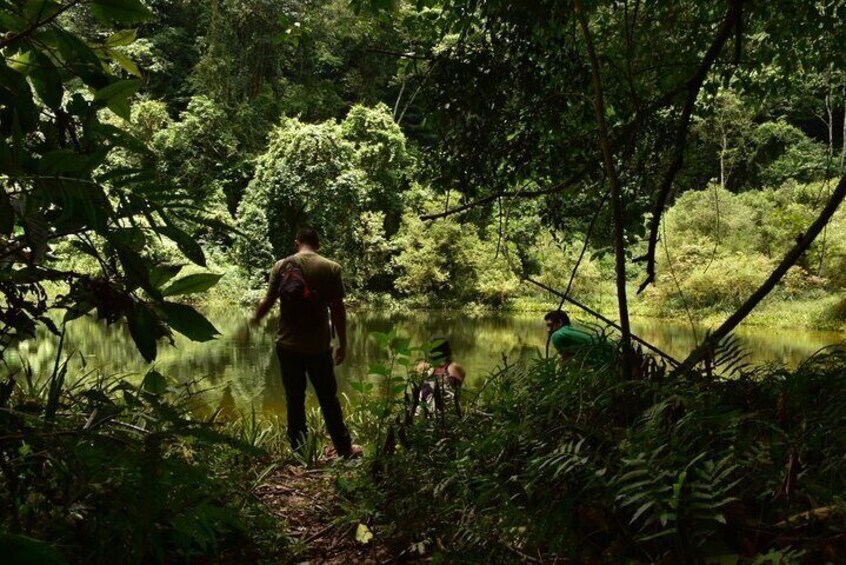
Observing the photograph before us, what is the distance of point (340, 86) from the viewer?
97.8 feet

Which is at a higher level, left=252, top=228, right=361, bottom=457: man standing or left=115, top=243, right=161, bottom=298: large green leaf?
left=115, top=243, right=161, bottom=298: large green leaf

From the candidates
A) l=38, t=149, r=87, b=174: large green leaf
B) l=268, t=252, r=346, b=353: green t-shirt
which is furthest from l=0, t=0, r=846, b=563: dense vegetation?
l=268, t=252, r=346, b=353: green t-shirt

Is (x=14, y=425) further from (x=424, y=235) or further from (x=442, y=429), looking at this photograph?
(x=424, y=235)

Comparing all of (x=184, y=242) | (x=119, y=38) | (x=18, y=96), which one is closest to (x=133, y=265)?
(x=184, y=242)

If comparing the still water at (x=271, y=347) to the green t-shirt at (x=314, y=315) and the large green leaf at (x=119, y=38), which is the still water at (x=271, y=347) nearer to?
the green t-shirt at (x=314, y=315)

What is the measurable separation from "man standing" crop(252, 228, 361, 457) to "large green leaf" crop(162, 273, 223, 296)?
9.40 feet

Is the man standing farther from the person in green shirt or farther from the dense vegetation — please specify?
the person in green shirt

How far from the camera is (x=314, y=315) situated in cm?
388

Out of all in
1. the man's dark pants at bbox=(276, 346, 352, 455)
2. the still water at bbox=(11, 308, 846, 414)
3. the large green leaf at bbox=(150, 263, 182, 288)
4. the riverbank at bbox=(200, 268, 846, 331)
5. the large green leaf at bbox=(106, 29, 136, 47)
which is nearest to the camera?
the large green leaf at bbox=(150, 263, 182, 288)

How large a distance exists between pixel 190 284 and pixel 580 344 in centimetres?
219

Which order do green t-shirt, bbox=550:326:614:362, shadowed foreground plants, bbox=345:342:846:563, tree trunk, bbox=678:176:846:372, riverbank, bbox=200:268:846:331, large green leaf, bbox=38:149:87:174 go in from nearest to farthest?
large green leaf, bbox=38:149:87:174, shadowed foreground plants, bbox=345:342:846:563, tree trunk, bbox=678:176:846:372, green t-shirt, bbox=550:326:614:362, riverbank, bbox=200:268:846:331

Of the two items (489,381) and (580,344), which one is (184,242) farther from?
(580,344)

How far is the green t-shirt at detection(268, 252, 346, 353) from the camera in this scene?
3.86 m

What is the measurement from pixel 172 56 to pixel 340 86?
328 inches
